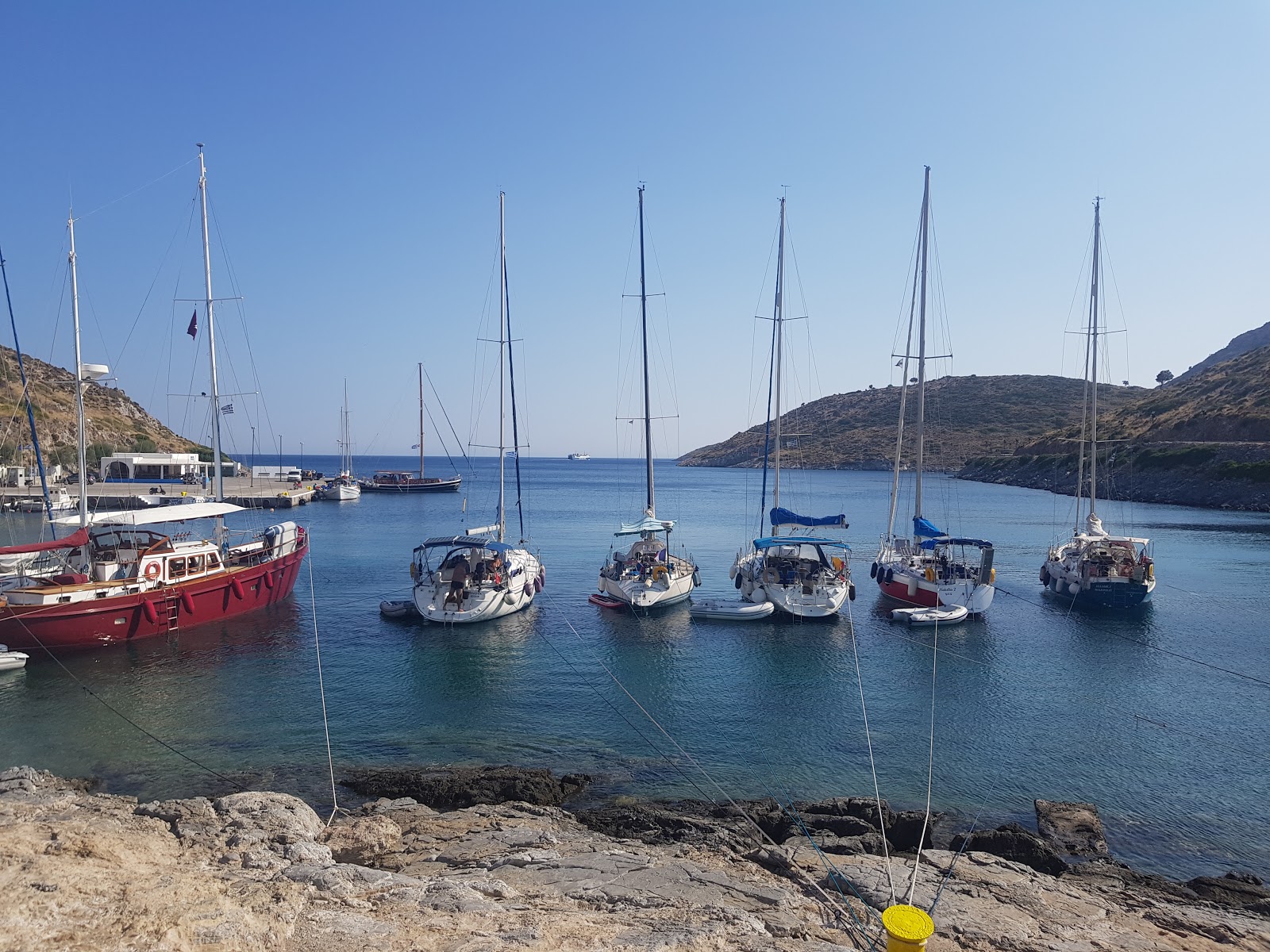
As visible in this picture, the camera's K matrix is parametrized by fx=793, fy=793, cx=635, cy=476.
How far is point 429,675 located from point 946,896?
16.8 metres

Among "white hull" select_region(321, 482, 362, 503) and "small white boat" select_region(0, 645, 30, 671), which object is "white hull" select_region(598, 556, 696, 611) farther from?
"white hull" select_region(321, 482, 362, 503)

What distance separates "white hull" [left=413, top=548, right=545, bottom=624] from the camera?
29047 mm

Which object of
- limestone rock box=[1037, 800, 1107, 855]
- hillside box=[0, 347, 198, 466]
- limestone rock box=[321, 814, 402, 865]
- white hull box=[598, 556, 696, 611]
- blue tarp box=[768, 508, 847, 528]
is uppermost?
hillside box=[0, 347, 198, 466]

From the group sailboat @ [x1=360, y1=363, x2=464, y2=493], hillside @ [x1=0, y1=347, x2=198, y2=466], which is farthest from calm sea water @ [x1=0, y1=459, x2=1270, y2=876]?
sailboat @ [x1=360, y1=363, x2=464, y2=493]

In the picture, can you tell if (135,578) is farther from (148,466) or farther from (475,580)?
(148,466)

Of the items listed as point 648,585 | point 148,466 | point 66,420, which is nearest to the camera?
point 648,585

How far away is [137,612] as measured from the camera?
84.4ft

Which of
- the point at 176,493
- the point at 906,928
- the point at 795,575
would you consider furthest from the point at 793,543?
the point at 176,493

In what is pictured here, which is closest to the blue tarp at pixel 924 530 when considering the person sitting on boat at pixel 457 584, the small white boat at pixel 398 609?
the person sitting on boat at pixel 457 584

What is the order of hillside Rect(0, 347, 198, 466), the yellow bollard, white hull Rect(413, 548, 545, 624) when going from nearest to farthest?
the yellow bollard, white hull Rect(413, 548, 545, 624), hillside Rect(0, 347, 198, 466)

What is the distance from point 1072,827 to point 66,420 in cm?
11476

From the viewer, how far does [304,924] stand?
881 cm

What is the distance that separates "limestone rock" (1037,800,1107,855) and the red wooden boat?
26.1 m

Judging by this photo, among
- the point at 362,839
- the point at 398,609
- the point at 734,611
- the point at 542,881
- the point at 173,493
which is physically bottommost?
the point at 398,609
